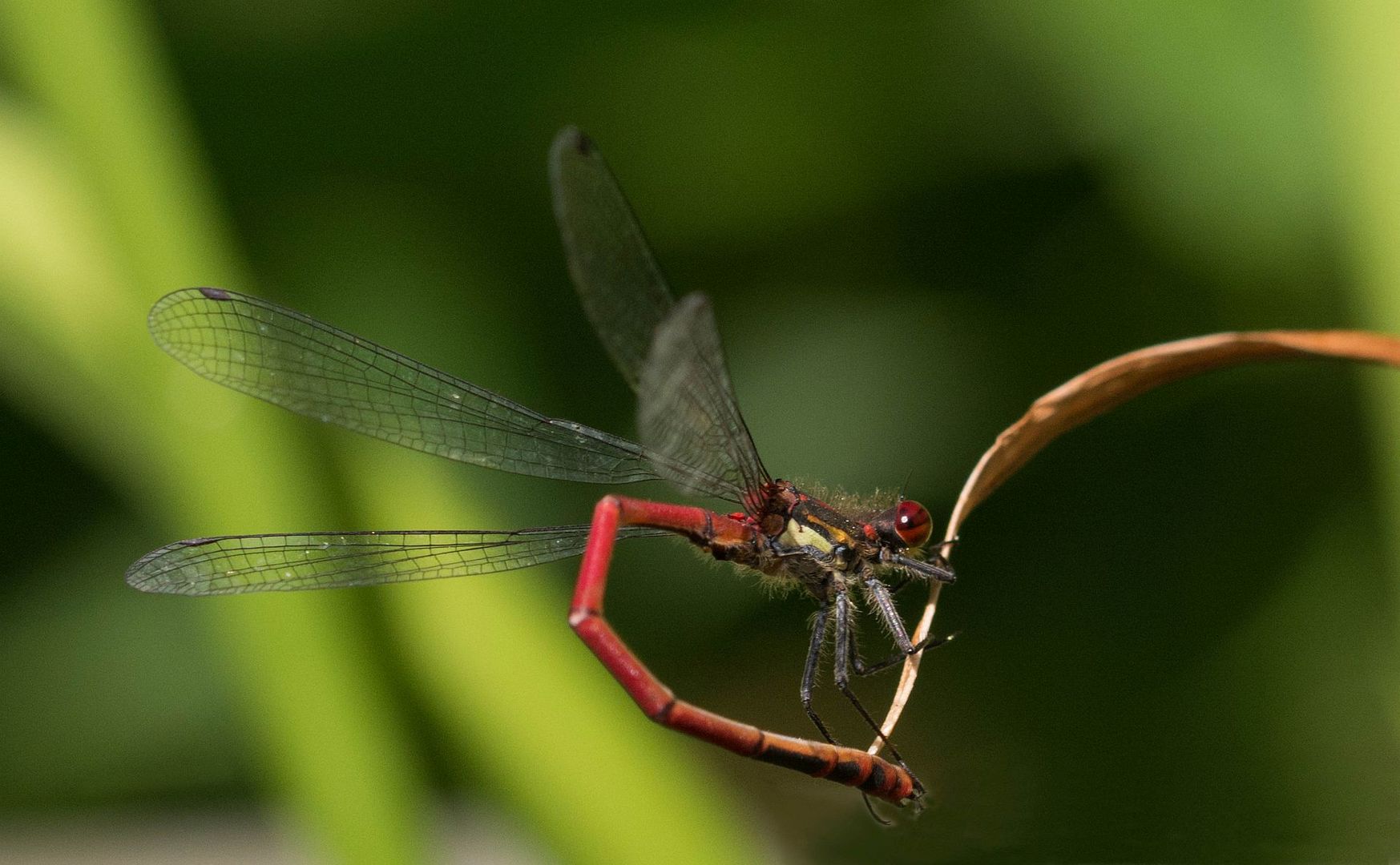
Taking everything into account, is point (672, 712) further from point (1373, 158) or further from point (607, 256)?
point (1373, 158)

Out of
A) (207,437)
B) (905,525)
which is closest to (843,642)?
(905,525)

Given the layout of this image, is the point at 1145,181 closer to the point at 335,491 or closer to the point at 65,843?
the point at 335,491

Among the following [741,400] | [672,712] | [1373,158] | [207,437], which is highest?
[207,437]

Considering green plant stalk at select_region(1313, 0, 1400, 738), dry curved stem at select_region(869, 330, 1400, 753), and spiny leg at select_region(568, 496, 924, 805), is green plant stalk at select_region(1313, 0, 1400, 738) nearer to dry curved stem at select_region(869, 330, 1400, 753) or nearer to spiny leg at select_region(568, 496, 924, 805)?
dry curved stem at select_region(869, 330, 1400, 753)

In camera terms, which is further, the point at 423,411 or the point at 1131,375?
the point at 423,411

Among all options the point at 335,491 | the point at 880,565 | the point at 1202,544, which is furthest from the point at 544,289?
the point at 1202,544
